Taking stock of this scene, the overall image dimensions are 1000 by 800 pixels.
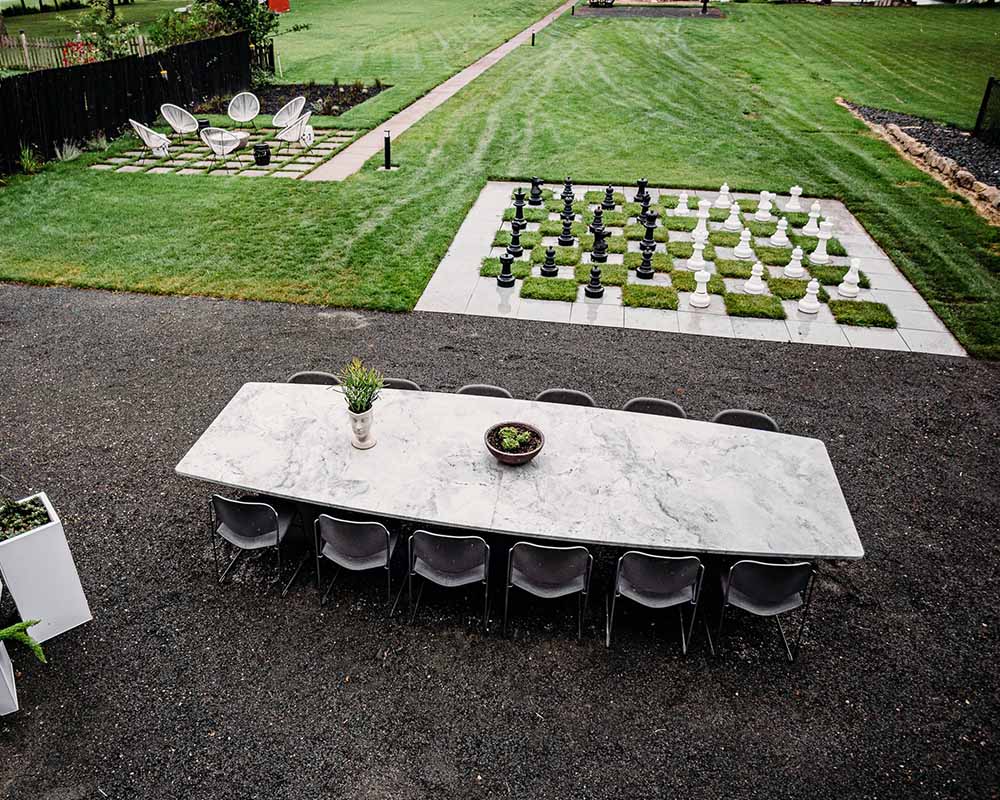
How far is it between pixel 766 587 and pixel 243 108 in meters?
17.4

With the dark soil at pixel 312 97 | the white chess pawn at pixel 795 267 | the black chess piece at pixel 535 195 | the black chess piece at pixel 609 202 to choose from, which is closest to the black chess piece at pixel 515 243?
the black chess piece at pixel 535 195

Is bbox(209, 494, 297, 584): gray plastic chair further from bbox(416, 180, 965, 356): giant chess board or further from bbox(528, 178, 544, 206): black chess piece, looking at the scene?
bbox(528, 178, 544, 206): black chess piece

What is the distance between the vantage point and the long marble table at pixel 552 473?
Answer: 207 inches

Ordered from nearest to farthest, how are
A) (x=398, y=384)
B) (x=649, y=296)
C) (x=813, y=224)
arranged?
(x=398, y=384), (x=649, y=296), (x=813, y=224)

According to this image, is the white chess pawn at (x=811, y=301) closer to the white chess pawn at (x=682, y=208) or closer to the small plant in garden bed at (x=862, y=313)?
the small plant in garden bed at (x=862, y=313)

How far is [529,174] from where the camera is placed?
1545 cm

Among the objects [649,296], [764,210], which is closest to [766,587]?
[649,296]

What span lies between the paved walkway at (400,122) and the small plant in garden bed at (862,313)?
32.4 ft

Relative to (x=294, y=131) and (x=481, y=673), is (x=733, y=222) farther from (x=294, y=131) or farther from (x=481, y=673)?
(x=481, y=673)

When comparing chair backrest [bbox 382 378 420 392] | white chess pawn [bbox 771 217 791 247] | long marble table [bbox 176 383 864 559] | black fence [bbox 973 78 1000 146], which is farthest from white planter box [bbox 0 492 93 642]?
black fence [bbox 973 78 1000 146]

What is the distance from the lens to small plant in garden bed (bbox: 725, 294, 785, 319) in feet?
33.3

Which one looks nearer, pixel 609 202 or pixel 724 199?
pixel 609 202

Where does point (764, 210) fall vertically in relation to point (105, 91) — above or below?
below

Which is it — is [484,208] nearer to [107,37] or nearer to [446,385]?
[446,385]
